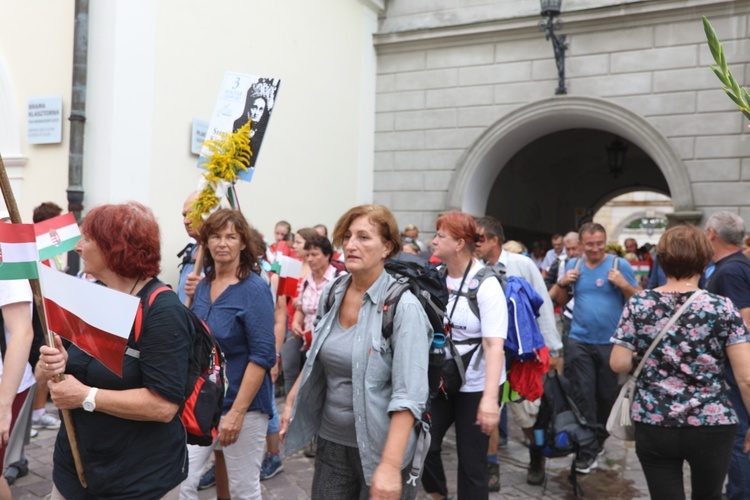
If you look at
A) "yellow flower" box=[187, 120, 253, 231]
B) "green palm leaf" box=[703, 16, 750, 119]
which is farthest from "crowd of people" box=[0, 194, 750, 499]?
"green palm leaf" box=[703, 16, 750, 119]

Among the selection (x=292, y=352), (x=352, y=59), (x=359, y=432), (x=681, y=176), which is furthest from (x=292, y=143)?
(x=359, y=432)

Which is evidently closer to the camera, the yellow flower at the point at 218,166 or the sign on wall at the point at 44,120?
the yellow flower at the point at 218,166

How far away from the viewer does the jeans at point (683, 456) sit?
3176 millimetres

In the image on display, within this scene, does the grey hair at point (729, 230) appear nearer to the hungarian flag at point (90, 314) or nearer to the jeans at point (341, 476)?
the jeans at point (341, 476)

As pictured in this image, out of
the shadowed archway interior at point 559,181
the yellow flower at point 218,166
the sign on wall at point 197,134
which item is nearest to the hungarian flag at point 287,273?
the yellow flower at point 218,166

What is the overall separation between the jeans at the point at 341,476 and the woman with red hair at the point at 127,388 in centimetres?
58

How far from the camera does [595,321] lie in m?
5.59

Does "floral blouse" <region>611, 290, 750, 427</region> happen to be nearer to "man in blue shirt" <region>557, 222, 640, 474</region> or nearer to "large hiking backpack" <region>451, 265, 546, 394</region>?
"large hiking backpack" <region>451, 265, 546, 394</region>

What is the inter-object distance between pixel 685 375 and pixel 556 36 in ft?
25.9

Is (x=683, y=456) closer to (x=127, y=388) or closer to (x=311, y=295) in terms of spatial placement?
(x=127, y=388)

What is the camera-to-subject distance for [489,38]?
10.6 metres

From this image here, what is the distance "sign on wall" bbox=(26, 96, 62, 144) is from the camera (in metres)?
7.43

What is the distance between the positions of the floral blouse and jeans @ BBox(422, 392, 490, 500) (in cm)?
86

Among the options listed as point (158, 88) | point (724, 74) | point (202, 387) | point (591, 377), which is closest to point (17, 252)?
point (202, 387)
